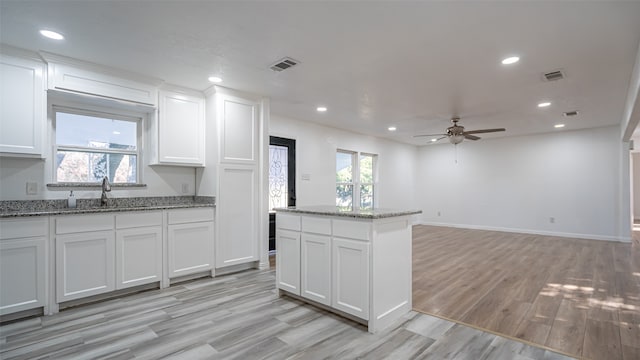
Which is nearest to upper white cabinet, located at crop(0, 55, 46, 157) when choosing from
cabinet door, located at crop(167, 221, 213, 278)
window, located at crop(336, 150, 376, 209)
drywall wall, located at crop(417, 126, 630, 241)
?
cabinet door, located at crop(167, 221, 213, 278)

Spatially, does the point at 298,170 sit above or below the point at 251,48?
below

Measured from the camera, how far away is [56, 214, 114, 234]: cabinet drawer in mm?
2820

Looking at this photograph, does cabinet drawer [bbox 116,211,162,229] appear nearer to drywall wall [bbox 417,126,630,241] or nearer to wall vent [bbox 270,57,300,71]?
wall vent [bbox 270,57,300,71]

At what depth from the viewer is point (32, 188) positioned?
307 cm

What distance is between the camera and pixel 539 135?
7234mm

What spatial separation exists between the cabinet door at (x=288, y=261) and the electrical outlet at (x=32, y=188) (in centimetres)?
244

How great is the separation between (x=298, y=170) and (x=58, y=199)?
3516mm

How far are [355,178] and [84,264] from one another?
5484 millimetres

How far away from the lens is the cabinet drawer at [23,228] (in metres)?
2.56

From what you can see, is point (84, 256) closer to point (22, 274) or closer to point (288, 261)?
point (22, 274)

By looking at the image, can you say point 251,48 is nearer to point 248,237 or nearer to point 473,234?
point 248,237

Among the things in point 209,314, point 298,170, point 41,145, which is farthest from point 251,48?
point 298,170

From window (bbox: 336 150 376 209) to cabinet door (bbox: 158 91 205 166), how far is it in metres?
3.55

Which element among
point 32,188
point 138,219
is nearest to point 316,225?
point 138,219
